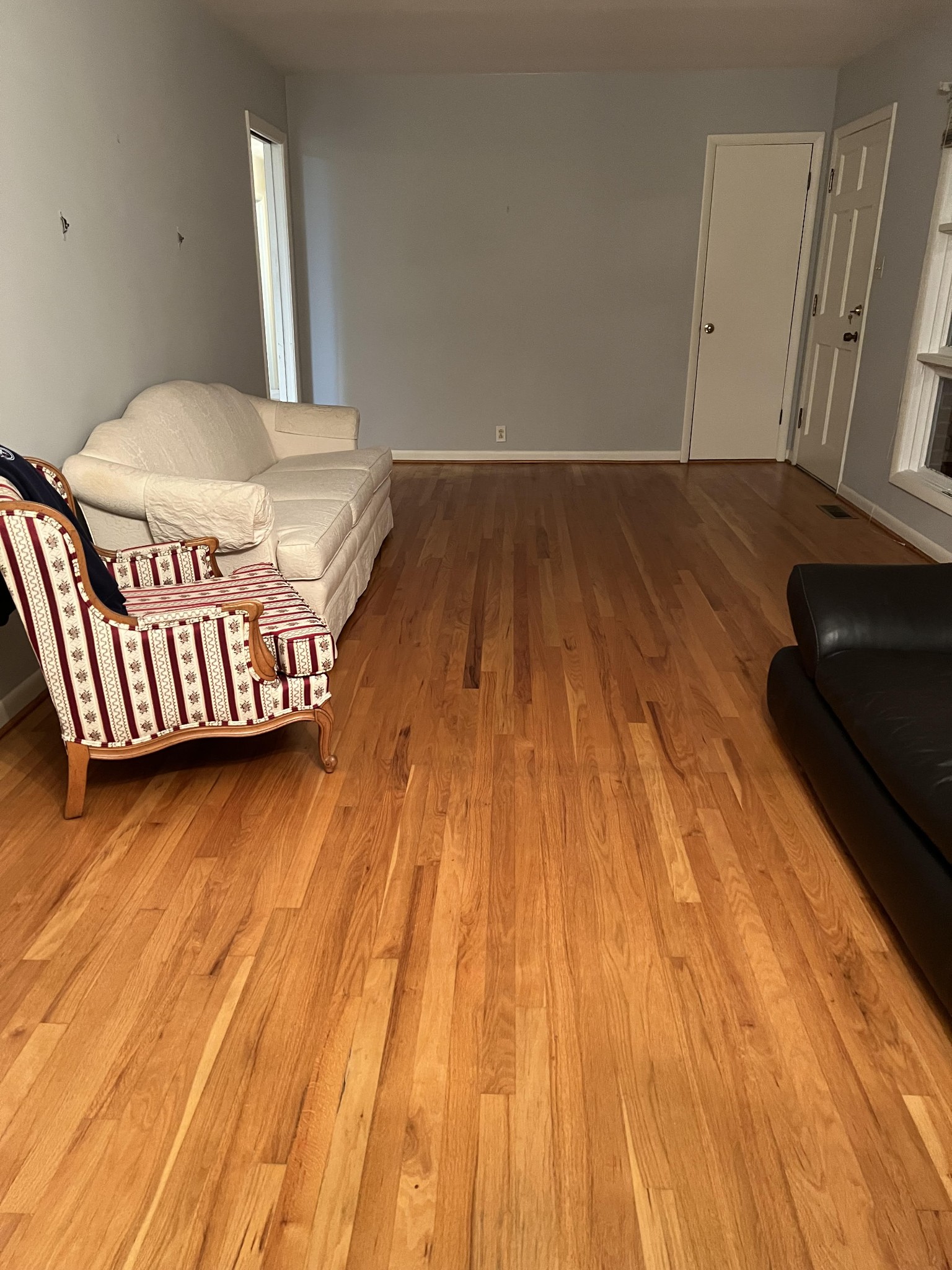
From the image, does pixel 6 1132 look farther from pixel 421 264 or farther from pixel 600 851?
pixel 421 264

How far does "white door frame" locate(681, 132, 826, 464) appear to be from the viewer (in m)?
6.10

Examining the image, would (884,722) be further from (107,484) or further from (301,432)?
(301,432)

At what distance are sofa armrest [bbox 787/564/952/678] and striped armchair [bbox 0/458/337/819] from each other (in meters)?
1.28

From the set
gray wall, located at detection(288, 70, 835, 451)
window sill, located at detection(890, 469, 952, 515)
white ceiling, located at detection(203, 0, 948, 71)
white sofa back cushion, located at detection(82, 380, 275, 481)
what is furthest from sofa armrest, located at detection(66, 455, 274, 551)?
gray wall, located at detection(288, 70, 835, 451)

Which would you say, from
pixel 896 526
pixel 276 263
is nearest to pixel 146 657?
pixel 896 526

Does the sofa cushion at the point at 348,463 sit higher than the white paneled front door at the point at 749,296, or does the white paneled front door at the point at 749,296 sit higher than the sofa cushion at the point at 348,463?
the white paneled front door at the point at 749,296

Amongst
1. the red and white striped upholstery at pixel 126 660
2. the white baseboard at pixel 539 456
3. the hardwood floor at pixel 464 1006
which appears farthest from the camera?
the white baseboard at pixel 539 456

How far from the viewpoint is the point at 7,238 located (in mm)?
2826

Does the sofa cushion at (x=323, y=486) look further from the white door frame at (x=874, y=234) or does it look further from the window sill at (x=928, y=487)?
the white door frame at (x=874, y=234)

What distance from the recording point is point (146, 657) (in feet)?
7.52

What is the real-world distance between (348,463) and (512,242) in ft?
9.18

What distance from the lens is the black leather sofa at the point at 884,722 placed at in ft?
5.84

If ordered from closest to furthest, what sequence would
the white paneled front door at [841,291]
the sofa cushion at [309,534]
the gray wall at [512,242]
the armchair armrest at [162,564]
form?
the armchair armrest at [162,564], the sofa cushion at [309,534], the white paneled front door at [841,291], the gray wall at [512,242]

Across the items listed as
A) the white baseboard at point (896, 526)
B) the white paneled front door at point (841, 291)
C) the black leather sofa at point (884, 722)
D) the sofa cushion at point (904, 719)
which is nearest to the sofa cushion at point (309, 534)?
the black leather sofa at point (884, 722)
